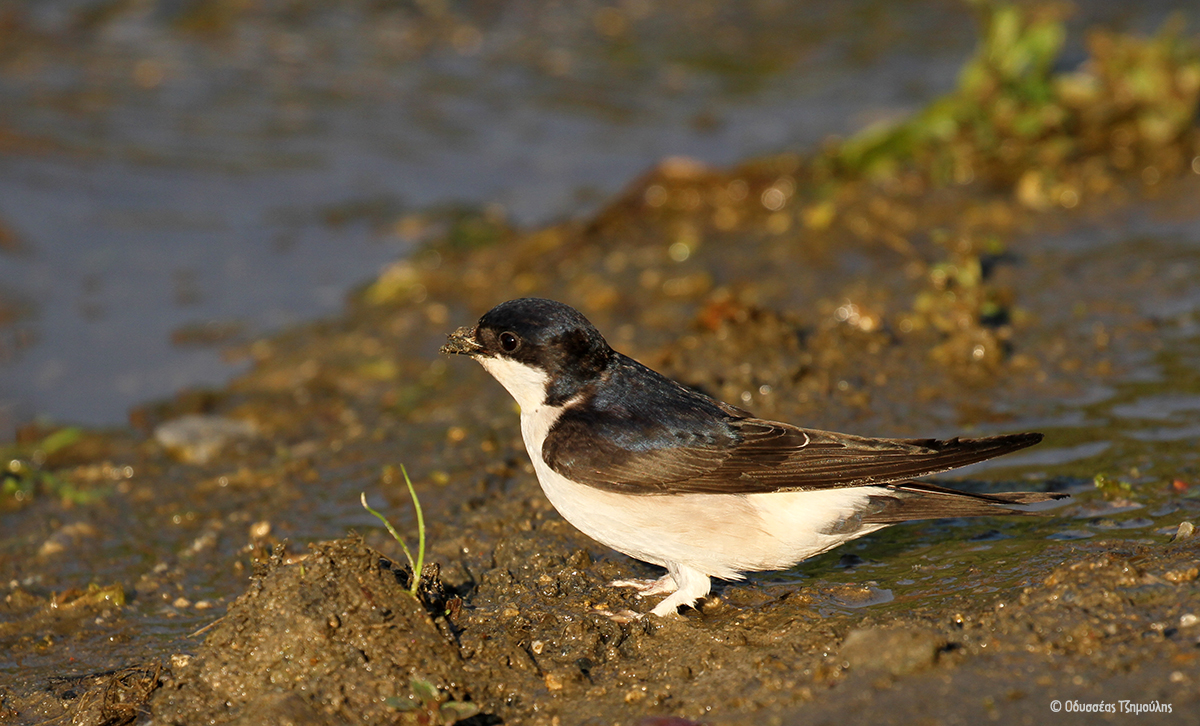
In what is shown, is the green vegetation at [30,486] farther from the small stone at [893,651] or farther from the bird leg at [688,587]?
the small stone at [893,651]

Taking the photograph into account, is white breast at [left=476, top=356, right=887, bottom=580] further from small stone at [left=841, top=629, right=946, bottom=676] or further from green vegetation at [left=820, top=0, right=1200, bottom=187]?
Result: green vegetation at [left=820, top=0, right=1200, bottom=187]

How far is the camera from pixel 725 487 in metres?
3.68

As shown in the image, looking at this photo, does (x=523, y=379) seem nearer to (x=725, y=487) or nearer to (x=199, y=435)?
(x=725, y=487)

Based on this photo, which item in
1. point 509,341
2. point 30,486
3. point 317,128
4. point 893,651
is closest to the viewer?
point 893,651

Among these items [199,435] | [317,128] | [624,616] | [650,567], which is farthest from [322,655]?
[317,128]

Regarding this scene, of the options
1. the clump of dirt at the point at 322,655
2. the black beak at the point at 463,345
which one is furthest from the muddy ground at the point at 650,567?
the black beak at the point at 463,345

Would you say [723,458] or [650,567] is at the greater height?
[723,458]

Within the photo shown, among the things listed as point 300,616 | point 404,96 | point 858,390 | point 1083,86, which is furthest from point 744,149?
point 300,616

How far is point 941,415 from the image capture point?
520 centimetres

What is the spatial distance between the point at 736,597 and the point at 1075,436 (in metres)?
1.88

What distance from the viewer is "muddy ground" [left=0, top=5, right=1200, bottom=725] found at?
3162 millimetres

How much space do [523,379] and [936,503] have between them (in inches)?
56.3

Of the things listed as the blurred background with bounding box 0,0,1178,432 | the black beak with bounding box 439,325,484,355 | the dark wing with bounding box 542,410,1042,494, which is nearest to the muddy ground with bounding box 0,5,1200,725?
the dark wing with bounding box 542,410,1042,494

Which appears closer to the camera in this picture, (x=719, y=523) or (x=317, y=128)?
(x=719, y=523)
